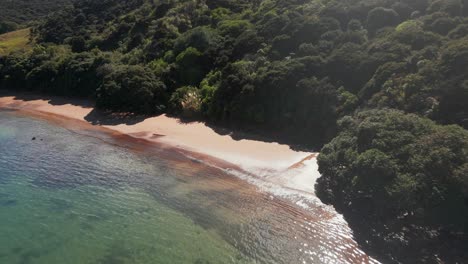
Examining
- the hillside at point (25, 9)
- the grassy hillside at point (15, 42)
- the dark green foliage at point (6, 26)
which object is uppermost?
the hillside at point (25, 9)

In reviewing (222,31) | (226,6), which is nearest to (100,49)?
(226,6)

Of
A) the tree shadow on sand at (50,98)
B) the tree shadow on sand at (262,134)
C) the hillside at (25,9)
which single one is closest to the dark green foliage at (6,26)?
the hillside at (25,9)

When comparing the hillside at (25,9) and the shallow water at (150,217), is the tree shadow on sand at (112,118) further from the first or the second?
the hillside at (25,9)

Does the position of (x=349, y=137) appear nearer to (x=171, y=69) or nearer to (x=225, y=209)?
(x=225, y=209)

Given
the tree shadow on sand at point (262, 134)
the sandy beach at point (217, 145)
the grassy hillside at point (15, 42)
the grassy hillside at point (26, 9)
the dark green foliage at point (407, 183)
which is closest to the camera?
the dark green foliage at point (407, 183)

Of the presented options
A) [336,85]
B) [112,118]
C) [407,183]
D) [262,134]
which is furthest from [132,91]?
[407,183]

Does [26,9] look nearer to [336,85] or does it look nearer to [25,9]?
[25,9]
